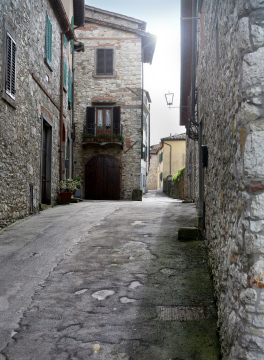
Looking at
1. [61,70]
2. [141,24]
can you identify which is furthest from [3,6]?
[141,24]

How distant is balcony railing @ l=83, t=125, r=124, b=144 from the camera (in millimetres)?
17016

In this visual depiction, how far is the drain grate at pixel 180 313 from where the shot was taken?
3574 millimetres

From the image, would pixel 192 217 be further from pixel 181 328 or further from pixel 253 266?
pixel 253 266

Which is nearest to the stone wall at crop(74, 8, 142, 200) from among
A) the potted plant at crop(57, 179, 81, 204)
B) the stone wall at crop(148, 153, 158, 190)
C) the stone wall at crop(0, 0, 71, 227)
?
the potted plant at crop(57, 179, 81, 204)

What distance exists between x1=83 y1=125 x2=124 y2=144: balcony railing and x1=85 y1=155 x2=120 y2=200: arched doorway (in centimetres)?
88

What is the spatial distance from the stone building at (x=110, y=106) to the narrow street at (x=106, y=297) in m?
10.9

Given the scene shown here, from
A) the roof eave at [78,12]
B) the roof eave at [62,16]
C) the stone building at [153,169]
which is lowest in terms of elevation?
the stone building at [153,169]

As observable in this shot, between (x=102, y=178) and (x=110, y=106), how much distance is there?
3.48 metres

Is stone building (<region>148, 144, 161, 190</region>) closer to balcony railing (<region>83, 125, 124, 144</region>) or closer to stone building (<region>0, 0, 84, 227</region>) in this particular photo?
balcony railing (<region>83, 125, 124, 144</region>)

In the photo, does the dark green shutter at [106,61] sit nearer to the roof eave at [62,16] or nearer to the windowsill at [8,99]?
the roof eave at [62,16]

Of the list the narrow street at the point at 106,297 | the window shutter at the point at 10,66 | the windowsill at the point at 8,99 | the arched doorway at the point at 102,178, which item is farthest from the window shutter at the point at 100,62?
the narrow street at the point at 106,297

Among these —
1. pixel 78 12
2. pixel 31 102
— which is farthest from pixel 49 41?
pixel 78 12

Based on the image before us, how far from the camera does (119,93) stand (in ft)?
57.6

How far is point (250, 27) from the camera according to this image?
2.37 m
